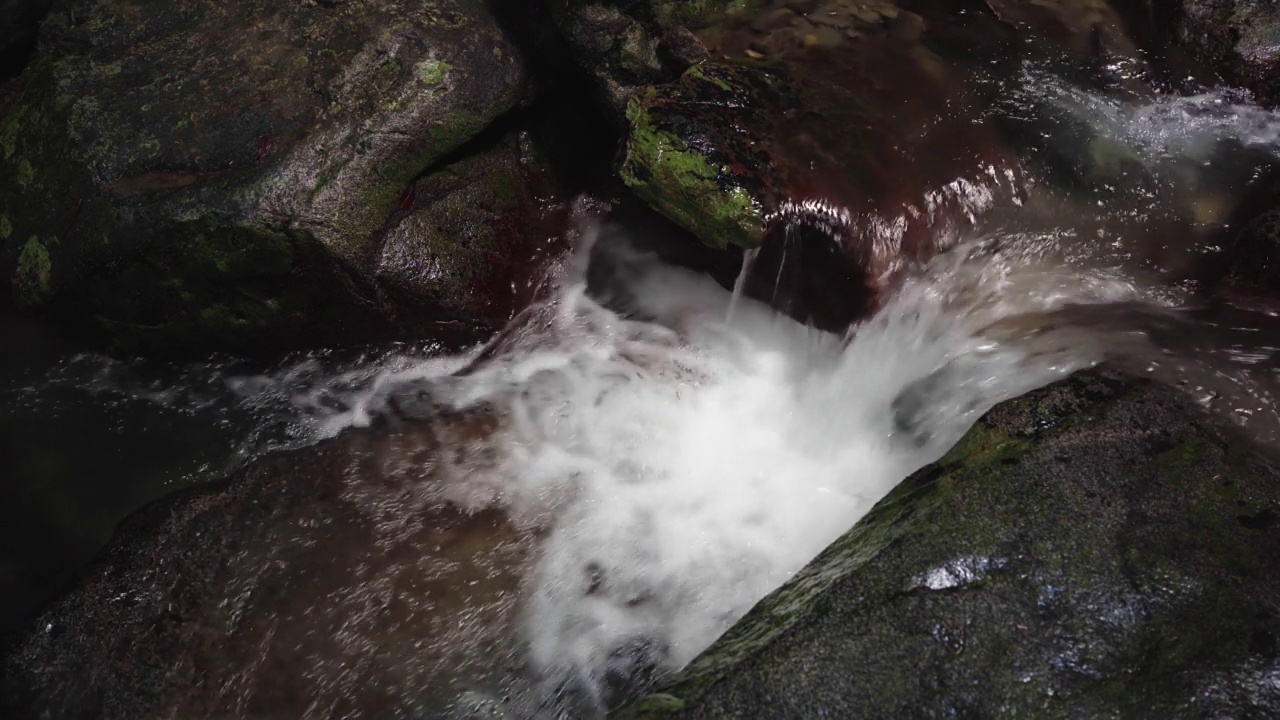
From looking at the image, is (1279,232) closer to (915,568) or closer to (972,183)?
(972,183)

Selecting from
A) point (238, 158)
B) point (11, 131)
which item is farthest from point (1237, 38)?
point (11, 131)

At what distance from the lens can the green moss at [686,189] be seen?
3797 millimetres

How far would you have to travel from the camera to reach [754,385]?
4164 millimetres

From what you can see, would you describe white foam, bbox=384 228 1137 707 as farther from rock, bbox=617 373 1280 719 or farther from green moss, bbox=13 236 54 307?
green moss, bbox=13 236 54 307

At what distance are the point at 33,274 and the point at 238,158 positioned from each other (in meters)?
1.25

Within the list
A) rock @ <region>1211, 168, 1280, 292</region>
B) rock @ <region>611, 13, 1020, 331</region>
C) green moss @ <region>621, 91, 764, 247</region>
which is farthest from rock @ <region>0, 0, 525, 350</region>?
rock @ <region>1211, 168, 1280, 292</region>

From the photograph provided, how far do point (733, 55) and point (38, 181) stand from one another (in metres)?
3.68

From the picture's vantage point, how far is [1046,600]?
230 cm

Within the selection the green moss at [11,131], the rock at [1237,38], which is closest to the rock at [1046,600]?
the rock at [1237,38]

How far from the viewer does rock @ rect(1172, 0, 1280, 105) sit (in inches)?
163

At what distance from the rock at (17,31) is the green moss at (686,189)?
174 inches

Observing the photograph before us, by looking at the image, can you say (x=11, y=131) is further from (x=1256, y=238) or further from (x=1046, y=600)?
(x=1256, y=238)

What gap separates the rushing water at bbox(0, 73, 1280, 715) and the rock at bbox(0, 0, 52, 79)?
271cm

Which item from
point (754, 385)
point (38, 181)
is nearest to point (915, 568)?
point (754, 385)
